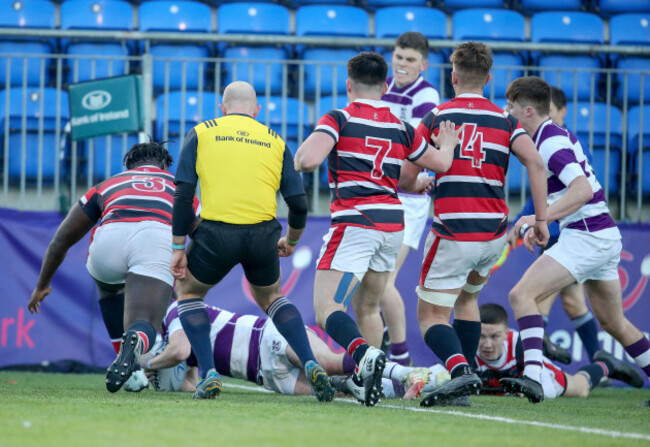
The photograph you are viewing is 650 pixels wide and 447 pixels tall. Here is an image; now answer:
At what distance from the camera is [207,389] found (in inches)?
190

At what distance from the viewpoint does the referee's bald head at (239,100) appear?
5004 mm

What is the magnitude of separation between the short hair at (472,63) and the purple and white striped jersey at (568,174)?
647 mm

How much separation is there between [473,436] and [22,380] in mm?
4210

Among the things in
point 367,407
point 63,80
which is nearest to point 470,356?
point 367,407

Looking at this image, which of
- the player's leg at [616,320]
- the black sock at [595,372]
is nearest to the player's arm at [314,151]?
the player's leg at [616,320]

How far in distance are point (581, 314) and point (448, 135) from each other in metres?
2.88

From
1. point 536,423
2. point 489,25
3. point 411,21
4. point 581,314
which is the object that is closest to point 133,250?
point 536,423

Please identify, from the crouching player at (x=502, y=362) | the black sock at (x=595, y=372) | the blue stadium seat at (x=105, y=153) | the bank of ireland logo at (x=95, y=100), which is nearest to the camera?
the crouching player at (x=502, y=362)

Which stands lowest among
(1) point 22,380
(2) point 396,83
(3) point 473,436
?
(1) point 22,380

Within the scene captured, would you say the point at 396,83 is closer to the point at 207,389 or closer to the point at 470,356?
the point at 470,356

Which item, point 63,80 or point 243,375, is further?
point 63,80

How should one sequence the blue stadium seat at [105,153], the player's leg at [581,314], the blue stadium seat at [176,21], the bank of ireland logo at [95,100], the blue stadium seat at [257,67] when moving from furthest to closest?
the blue stadium seat at [176,21] → the blue stadium seat at [257,67] → the blue stadium seat at [105,153] → the bank of ireland logo at [95,100] → the player's leg at [581,314]

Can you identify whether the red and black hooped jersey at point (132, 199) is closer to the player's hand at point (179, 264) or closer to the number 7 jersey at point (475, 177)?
the player's hand at point (179, 264)

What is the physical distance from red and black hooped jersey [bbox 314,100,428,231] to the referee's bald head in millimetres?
459
